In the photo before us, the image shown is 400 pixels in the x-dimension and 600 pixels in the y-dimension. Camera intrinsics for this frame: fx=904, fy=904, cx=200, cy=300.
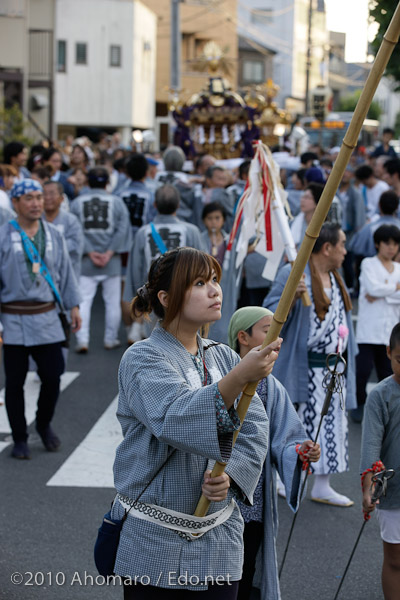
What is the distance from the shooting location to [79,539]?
5.15 m

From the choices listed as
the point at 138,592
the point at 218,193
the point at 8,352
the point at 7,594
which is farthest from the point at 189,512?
the point at 218,193

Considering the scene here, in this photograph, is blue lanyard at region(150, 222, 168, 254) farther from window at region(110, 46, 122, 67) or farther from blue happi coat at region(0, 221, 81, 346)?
window at region(110, 46, 122, 67)

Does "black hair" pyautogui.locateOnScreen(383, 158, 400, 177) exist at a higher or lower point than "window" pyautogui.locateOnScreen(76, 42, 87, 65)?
lower

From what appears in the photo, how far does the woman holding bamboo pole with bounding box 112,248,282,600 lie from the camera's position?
277 cm

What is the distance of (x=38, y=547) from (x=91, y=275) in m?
5.48

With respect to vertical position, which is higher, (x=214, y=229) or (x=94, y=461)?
(x=214, y=229)

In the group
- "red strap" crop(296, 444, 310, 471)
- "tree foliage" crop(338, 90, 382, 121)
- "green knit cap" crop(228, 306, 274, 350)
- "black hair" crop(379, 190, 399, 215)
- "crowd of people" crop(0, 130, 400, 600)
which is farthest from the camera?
"tree foliage" crop(338, 90, 382, 121)

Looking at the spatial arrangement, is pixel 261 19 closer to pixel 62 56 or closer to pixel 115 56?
pixel 115 56

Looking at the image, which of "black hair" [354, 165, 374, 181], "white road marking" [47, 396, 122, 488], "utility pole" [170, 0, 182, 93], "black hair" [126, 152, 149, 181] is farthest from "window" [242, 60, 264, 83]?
"white road marking" [47, 396, 122, 488]

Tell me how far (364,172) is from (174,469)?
1194 centimetres

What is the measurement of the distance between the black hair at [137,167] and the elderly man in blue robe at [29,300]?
14.4 ft

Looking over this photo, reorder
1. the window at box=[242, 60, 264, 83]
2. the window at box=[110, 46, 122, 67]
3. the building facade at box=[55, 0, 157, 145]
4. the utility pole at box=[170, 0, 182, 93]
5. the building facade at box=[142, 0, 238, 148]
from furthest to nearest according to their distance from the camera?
the window at box=[242, 60, 264, 83] < the building facade at box=[142, 0, 238, 148] < the window at box=[110, 46, 122, 67] < the building facade at box=[55, 0, 157, 145] < the utility pole at box=[170, 0, 182, 93]

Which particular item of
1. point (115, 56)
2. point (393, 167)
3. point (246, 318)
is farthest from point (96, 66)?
point (246, 318)

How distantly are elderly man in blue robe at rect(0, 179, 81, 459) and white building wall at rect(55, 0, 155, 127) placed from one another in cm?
3065
